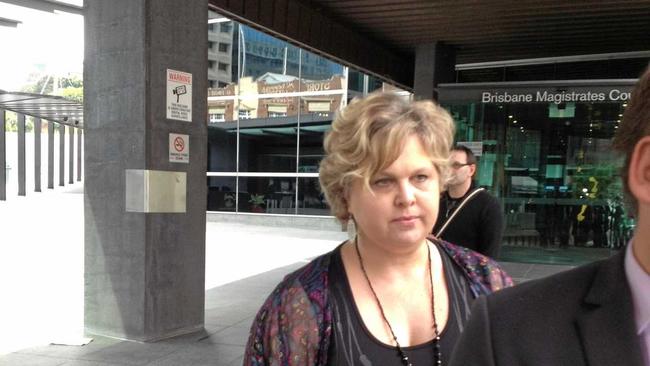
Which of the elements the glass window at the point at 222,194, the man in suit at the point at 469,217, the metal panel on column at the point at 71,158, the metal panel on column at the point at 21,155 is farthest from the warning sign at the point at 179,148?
the metal panel on column at the point at 71,158

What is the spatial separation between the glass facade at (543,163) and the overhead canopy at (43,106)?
1591 centimetres

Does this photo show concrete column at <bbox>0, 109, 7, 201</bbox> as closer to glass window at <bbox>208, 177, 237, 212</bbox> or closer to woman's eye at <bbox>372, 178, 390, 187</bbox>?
glass window at <bbox>208, 177, 237, 212</bbox>

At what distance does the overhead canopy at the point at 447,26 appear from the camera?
838 centimetres

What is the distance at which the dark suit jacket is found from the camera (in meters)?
0.81

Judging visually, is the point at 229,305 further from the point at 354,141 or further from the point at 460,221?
the point at 354,141

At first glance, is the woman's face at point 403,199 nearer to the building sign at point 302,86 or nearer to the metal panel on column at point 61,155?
the building sign at point 302,86

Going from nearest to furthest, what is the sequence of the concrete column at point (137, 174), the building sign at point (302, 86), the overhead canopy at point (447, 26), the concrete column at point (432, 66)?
the concrete column at point (137, 174), the overhead canopy at point (447, 26), the concrete column at point (432, 66), the building sign at point (302, 86)

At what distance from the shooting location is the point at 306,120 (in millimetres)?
19156

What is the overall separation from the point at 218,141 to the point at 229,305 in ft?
48.1

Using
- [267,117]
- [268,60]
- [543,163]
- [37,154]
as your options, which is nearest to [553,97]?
[543,163]

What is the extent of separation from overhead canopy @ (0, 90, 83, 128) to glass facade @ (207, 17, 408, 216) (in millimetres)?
5725

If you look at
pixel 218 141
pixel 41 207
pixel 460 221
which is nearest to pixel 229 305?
pixel 460 221

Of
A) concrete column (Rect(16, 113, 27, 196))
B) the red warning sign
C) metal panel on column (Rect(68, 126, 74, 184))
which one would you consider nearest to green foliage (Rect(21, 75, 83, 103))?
metal panel on column (Rect(68, 126, 74, 184))

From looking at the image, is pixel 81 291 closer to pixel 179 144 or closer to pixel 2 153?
pixel 179 144
